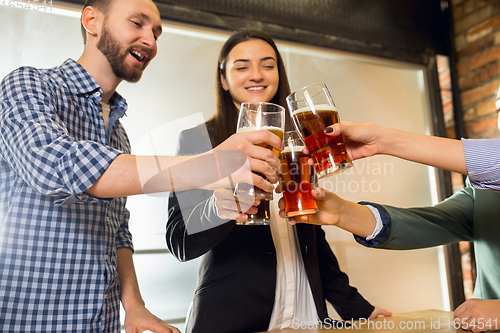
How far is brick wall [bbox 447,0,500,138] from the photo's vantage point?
2.68m

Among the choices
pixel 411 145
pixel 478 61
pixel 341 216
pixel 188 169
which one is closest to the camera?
pixel 188 169

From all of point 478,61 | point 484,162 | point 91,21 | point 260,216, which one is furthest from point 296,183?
point 478,61

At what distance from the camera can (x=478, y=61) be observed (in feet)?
9.38

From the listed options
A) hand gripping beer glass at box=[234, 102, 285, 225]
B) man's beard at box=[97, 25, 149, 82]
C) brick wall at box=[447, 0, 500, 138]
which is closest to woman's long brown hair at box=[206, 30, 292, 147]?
man's beard at box=[97, 25, 149, 82]

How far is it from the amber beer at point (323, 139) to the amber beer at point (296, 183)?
63 millimetres

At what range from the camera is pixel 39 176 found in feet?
2.60

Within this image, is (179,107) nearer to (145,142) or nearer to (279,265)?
(145,142)

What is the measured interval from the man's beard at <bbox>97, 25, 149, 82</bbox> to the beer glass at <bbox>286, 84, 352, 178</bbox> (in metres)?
0.61

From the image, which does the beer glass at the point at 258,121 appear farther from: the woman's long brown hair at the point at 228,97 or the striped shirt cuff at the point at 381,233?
the woman's long brown hair at the point at 228,97

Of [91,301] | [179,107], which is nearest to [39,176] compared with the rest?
[91,301]

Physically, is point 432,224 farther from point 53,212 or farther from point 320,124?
point 53,212

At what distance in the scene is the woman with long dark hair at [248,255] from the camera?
51.5 inches

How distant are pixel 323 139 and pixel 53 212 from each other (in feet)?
2.48

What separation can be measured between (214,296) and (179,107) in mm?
1372
